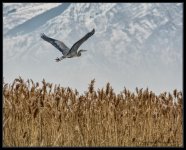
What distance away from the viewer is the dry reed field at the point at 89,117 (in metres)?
6.25

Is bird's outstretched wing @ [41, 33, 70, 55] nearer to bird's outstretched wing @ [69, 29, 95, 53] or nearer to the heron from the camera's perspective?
the heron

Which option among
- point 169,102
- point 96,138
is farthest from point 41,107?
point 169,102

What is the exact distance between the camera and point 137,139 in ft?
21.8

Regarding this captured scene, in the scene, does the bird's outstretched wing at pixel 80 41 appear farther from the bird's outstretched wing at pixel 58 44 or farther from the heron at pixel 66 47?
the bird's outstretched wing at pixel 58 44

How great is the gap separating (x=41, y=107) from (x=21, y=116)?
29 cm

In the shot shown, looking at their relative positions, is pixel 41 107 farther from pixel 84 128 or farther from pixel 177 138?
pixel 177 138

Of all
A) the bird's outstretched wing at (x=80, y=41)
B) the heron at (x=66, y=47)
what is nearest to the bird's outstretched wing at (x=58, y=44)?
the heron at (x=66, y=47)

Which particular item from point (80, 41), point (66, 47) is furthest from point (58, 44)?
point (80, 41)

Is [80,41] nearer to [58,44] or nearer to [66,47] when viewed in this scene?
[66,47]

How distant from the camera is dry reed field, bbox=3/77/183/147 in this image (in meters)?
6.25

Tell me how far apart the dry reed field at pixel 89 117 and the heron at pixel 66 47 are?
1.56ft

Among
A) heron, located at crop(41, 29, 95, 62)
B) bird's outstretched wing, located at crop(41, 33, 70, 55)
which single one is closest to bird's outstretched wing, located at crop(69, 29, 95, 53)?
heron, located at crop(41, 29, 95, 62)

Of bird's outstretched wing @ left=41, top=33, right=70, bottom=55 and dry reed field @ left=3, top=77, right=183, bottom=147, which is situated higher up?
bird's outstretched wing @ left=41, top=33, right=70, bottom=55

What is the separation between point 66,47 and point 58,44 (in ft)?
0.69
